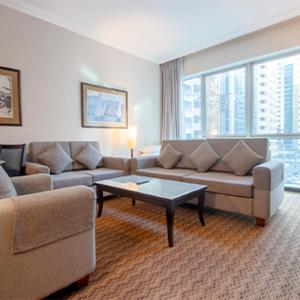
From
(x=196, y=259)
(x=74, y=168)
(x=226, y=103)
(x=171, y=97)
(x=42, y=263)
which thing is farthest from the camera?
(x=171, y=97)

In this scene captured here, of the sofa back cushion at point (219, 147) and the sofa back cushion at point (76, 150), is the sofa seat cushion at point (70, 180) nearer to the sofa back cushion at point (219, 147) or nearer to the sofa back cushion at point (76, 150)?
the sofa back cushion at point (76, 150)

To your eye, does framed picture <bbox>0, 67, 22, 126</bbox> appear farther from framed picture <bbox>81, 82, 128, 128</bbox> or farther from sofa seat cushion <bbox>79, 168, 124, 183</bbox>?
sofa seat cushion <bbox>79, 168, 124, 183</bbox>

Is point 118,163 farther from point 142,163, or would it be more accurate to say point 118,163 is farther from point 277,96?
point 277,96

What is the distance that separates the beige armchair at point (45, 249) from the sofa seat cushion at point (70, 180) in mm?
1501

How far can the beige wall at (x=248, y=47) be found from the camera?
11.6 ft

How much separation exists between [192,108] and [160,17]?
7.24 feet

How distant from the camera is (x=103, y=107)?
13.7 feet

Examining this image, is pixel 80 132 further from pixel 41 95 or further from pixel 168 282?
pixel 168 282

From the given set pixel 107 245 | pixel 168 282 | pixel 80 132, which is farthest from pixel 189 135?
pixel 168 282

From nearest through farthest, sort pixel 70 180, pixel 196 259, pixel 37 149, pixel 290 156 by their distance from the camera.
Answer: pixel 196 259
pixel 70 180
pixel 37 149
pixel 290 156

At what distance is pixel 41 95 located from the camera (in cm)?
334

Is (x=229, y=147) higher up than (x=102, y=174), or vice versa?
(x=229, y=147)

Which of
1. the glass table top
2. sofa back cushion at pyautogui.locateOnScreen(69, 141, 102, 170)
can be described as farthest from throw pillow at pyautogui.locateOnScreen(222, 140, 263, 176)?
sofa back cushion at pyautogui.locateOnScreen(69, 141, 102, 170)

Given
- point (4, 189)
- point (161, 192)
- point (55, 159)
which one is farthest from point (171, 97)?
point (4, 189)
